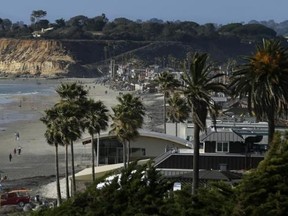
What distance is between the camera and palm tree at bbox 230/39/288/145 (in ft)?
64.6

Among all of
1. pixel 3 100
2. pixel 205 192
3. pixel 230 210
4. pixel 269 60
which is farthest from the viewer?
pixel 3 100

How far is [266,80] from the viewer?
64.8 feet

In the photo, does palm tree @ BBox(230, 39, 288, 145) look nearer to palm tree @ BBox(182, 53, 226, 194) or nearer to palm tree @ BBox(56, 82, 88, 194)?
palm tree @ BBox(182, 53, 226, 194)

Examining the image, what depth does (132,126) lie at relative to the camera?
121 feet

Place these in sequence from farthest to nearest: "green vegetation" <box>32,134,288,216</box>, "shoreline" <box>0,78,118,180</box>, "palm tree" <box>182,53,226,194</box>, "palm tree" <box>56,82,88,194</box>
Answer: "shoreline" <box>0,78,118,180</box> → "palm tree" <box>56,82,88,194</box> → "palm tree" <box>182,53,226,194</box> → "green vegetation" <box>32,134,288,216</box>

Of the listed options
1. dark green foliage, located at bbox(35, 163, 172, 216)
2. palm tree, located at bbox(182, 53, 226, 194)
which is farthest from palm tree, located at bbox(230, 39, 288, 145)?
dark green foliage, located at bbox(35, 163, 172, 216)

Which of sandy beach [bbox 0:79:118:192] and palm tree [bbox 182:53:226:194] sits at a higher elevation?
palm tree [bbox 182:53:226:194]

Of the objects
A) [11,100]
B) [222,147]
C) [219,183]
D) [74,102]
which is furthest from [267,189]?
[11,100]

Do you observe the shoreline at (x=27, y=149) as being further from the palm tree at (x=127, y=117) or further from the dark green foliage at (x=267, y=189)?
the dark green foliage at (x=267, y=189)

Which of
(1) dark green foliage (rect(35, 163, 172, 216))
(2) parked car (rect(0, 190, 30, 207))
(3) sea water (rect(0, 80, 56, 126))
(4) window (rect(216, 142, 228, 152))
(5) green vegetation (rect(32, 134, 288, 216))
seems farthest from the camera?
(3) sea water (rect(0, 80, 56, 126))

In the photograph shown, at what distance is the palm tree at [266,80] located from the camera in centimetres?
1970

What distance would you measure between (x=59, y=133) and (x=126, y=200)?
64.7 ft

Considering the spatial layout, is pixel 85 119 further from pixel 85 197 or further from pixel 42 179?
pixel 85 197

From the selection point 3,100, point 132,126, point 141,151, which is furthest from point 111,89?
point 132,126
